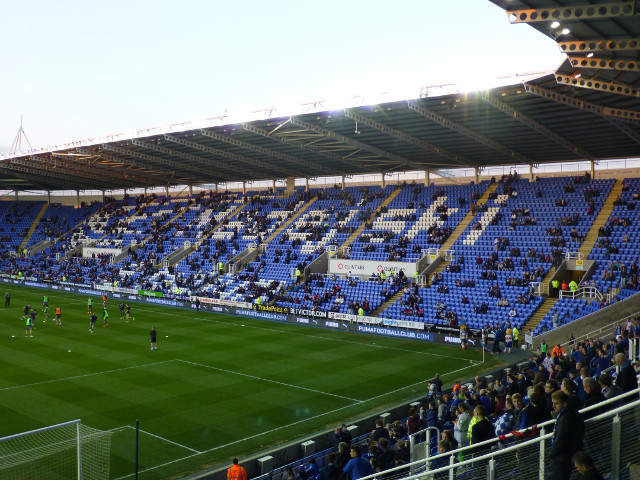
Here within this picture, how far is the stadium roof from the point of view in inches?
674

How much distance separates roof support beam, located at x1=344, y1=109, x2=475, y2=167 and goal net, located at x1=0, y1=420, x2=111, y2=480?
2287 cm

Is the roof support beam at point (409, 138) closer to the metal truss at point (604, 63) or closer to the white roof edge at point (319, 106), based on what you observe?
the white roof edge at point (319, 106)

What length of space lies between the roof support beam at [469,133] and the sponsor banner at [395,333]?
12.2 meters

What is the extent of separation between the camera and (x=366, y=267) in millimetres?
42594

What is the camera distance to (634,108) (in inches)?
1092

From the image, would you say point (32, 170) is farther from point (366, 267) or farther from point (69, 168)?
point (366, 267)

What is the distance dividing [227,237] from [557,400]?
1989 inches

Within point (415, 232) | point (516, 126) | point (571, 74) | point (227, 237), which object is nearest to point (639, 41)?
point (571, 74)

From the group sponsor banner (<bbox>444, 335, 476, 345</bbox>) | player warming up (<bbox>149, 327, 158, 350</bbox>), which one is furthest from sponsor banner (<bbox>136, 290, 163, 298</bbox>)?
sponsor banner (<bbox>444, 335, 476, 345</bbox>)

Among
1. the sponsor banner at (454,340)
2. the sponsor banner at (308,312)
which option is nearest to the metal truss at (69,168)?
the sponsor banner at (308,312)

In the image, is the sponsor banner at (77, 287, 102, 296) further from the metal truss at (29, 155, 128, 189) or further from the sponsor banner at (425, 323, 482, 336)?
the sponsor banner at (425, 323, 482, 336)

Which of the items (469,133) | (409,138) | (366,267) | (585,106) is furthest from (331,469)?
(366,267)

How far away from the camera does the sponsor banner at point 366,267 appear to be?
40.2 meters

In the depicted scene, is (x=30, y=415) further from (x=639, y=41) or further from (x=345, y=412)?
(x=639, y=41)
